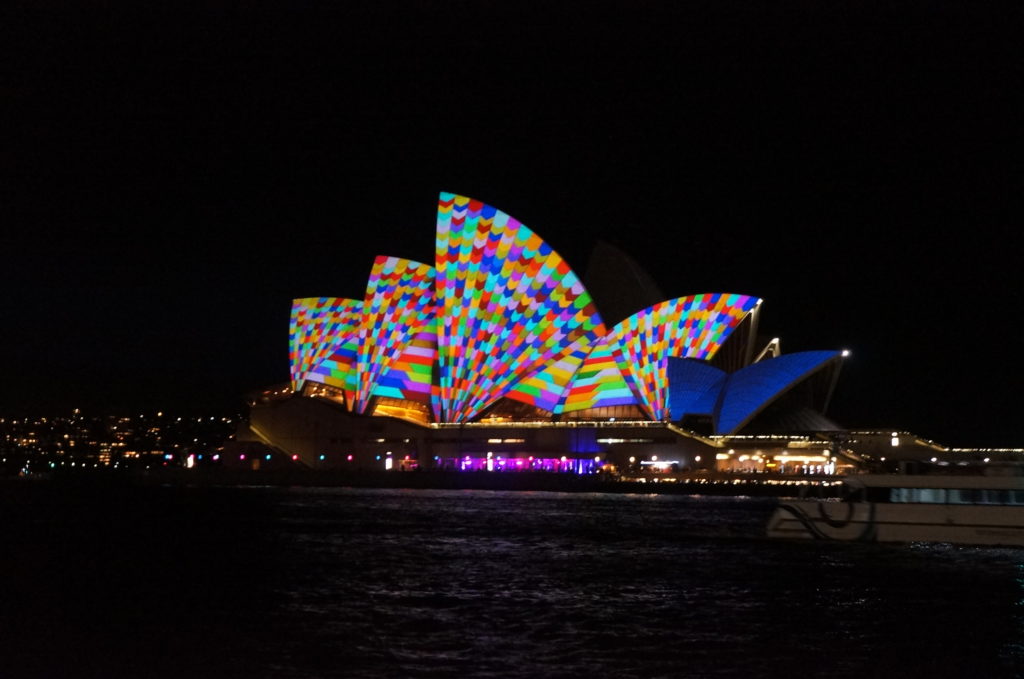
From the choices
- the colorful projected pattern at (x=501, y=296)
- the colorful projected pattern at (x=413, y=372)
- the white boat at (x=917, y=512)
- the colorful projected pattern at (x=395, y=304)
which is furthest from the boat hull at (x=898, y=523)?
the colorful projected pattern at (x=413, y=372)

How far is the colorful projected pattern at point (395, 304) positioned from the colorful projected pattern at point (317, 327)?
10.6 feet

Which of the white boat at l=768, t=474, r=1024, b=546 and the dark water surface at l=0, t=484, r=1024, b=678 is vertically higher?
the white boat at l=768, t=474, r=1024, b=546

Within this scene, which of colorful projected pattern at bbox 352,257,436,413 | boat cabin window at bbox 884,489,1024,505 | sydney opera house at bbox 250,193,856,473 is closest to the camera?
boat cabin window at bbox 884,489,1024,505

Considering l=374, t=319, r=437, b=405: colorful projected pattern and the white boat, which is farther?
l=374, t=319, r=437, b=405: colorful projected pattern

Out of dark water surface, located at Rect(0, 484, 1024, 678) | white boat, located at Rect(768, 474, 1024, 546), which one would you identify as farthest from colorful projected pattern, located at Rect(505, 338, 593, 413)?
white boat, located at Rect(768, 474, 1024, 546)

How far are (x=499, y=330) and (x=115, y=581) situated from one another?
167ft

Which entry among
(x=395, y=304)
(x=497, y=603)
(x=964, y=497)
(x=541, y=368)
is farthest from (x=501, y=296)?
(x=497, y=603)

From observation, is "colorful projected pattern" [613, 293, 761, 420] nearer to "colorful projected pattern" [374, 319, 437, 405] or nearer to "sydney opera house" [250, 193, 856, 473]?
"sydney opera house" [250, 193, 856, 473]

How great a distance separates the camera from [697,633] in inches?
760

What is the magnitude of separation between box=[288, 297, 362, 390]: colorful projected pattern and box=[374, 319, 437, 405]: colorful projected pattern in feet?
14.2

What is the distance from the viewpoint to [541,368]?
7900cm

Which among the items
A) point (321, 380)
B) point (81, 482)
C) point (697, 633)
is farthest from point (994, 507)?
point (81, 482)

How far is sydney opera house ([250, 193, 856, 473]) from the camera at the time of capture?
249ft

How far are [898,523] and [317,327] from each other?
2237 inches
